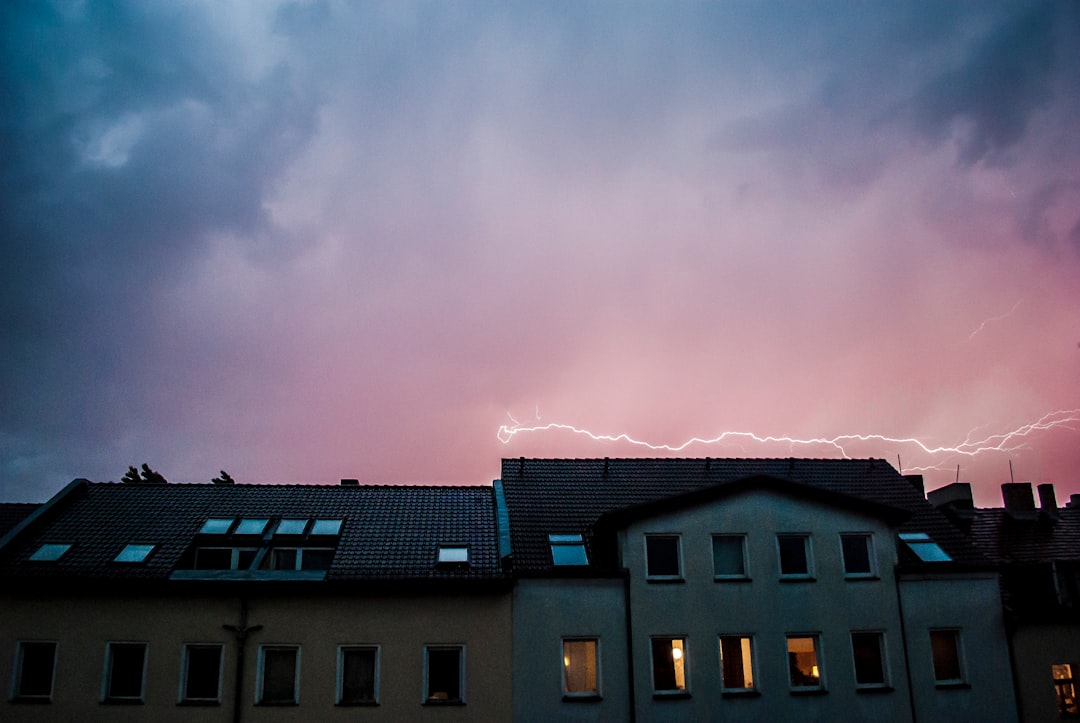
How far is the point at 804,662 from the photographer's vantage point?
25812 mm

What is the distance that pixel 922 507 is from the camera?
3152cm

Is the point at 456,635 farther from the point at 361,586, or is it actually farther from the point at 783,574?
the point at 783,574

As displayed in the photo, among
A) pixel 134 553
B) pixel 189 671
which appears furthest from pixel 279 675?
pixel 134 553

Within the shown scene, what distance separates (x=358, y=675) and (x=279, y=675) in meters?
2.31

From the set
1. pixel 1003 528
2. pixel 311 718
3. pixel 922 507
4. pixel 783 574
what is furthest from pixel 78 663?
pixel 1003 528

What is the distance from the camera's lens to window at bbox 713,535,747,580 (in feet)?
87.0

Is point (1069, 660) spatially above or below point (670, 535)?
below

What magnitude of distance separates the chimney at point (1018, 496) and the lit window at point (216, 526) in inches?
1281

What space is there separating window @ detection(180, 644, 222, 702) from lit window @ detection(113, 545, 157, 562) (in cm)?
339

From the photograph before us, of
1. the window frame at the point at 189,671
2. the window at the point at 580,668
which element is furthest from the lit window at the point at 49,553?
the window at the point at 580,668

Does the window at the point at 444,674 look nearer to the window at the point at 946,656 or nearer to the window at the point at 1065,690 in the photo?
the window at the point at 946,656

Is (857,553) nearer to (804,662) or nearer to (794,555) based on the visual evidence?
(794,555)

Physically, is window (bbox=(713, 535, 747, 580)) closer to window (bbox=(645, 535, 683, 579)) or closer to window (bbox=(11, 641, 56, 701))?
window (bbox=(645, 535, 683, 579))

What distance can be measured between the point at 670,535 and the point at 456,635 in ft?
24.9
